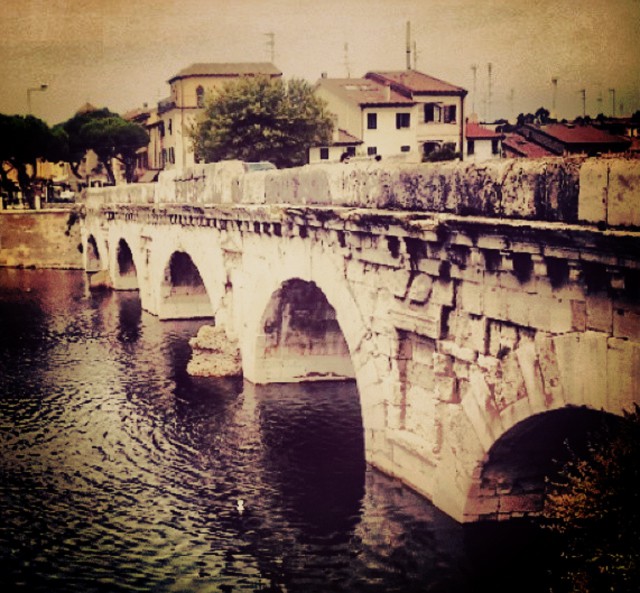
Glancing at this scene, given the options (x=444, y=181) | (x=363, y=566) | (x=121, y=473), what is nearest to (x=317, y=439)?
(x=121, y=473)

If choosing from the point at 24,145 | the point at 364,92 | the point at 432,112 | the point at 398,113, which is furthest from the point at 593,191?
the point at 24,145

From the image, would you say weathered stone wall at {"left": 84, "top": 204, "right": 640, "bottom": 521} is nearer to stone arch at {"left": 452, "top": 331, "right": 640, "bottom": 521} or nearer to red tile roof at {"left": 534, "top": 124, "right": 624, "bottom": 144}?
stone arch at {"left": 452, "top": 331, "right": 640, "bottom": 521}

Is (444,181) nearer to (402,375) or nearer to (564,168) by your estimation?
(564,168)

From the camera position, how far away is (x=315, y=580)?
11078 millimetres

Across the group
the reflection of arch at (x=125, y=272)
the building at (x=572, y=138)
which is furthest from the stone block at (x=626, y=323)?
the reflection of arch at (x=125, y=272)

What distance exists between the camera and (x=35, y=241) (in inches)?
2090

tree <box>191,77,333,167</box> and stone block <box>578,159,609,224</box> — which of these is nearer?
stone block <box>578,159,609,224</box>

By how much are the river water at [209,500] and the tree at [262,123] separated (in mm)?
24019

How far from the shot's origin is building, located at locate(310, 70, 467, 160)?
52969 mm

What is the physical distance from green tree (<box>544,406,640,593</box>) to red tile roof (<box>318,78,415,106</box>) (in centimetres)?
4579

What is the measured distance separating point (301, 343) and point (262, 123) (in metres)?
27.0

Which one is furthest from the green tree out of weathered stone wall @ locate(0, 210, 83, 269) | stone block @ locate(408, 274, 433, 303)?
weathered stone wall @ locate(0, 210, 83, 269)

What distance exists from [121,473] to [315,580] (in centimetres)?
538

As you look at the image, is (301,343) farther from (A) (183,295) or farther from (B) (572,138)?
(B) (572,138)
